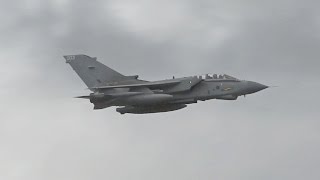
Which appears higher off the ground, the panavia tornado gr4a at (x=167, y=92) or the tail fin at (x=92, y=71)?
the tail fin at (x=92, y=71)

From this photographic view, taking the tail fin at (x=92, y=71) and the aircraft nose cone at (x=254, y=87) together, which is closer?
the aircraft nose cone at (x=254, y=87)

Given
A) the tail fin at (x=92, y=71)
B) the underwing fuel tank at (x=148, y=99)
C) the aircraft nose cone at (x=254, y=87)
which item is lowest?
the underwing fuel tank at (x=148, y=99)

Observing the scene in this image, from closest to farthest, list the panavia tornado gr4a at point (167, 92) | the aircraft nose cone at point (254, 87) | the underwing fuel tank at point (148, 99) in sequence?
the underwing fuel tank at point (148, 99), the panavia tornado gr4a at point (167, 92), the aircraft nose cone at point (254, 87)

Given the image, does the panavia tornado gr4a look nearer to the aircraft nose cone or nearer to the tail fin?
the aircraft nose cone

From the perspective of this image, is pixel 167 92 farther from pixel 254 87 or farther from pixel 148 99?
pixel 254 87

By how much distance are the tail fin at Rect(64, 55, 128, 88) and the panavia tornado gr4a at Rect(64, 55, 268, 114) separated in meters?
1.32

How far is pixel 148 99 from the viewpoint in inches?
2114

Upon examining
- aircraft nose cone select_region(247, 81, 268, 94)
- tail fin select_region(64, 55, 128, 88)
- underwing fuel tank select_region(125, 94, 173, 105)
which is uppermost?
tail fin select_region(64, 55, 128, 88)

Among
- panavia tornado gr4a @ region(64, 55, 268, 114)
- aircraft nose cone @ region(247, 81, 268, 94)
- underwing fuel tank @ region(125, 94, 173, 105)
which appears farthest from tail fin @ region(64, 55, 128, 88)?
aircraft nose cone @ region(247, 81, 268, 94)

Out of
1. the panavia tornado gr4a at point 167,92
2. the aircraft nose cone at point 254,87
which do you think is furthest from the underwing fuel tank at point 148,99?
the aircraft nose cone at point 254,87

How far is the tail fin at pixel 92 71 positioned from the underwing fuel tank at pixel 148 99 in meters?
4.99

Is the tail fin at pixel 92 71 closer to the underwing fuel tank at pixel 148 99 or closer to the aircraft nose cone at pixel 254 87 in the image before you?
the underwing fuel tank at pixel 148 99

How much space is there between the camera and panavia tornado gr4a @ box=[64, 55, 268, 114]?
54.3 m

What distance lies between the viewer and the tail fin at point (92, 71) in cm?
5912
